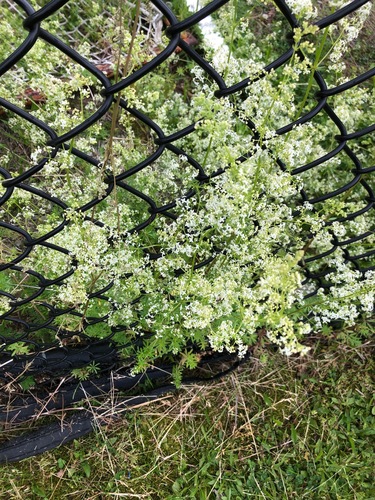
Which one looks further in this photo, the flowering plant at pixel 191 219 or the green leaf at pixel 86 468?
the green leaf at pixel 86 468

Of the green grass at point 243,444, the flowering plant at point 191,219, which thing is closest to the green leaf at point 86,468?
the green grass at point 243,444

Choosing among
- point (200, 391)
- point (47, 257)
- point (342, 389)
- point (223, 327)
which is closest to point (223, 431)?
point (200, 391)

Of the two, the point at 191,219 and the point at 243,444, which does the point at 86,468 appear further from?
the point at 191,219

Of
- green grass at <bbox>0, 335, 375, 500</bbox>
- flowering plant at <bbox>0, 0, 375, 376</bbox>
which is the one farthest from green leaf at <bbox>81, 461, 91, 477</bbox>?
flowering plant at <bbox>0, 0, 375, 376</bbox>

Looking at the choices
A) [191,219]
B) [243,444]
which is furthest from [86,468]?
[191,219]

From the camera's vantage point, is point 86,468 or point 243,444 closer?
point 86,468

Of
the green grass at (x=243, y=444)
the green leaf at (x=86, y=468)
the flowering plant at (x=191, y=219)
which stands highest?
the flowering plant at (x=191, y=219)

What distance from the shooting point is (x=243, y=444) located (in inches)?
106

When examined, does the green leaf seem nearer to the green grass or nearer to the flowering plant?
the green grass

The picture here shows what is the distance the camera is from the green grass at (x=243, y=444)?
2.55m

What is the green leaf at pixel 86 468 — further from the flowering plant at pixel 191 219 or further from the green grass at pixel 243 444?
the flowering plant at pixel 191 219

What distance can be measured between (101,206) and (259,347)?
140 centimetres

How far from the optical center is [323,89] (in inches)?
53.1

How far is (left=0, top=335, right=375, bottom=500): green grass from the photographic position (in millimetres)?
2549
